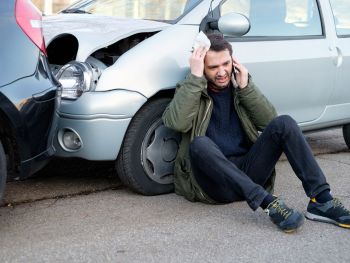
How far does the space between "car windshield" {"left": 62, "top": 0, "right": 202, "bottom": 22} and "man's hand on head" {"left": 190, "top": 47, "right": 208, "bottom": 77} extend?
580 mm

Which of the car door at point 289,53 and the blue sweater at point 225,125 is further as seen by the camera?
the car door at point 289,53

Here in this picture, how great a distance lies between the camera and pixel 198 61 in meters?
3.54

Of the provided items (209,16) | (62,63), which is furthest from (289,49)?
(62,63)

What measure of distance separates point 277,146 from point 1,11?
1.66 meters

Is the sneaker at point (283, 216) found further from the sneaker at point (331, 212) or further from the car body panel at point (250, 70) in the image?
the car body panel at point (250, 70)

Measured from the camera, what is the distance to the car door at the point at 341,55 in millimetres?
4895

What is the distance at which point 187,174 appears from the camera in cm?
376

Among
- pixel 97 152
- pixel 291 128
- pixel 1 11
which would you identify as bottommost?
pixel 97 152

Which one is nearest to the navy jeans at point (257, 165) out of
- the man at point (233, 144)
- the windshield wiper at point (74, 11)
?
the man at point (233, 144)

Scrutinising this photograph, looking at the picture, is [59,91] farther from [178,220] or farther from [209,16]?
[209,16]

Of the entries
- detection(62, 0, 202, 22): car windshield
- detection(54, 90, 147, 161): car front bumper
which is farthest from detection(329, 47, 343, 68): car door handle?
detection(54, 90, 147, 161): car front bumper

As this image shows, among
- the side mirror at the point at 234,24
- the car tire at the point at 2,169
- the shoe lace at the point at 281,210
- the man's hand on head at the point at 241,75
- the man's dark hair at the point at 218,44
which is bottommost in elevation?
the shoe lace at the point at 281,210

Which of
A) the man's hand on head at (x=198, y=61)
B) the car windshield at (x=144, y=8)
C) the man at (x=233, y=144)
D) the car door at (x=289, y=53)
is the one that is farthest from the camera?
the car door at (x=289, y=53)

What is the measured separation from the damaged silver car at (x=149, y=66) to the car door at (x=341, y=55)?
0.10m
